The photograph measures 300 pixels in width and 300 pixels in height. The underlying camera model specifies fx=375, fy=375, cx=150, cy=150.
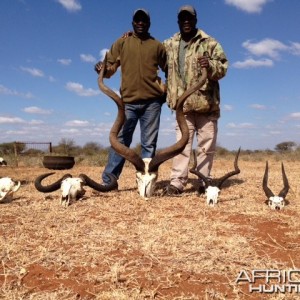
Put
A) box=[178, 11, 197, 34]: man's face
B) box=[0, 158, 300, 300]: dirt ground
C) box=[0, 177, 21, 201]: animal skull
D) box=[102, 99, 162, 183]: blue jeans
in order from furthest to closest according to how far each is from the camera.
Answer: box=[102, 99, 162, 183]: blue jeans → box=[178, 11, 197, 34]: man's face → box=[0, 177, 21, 201]: animal skull → box=[0, 158, 300, 300]: dirt ground

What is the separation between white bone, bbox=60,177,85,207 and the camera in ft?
16.2

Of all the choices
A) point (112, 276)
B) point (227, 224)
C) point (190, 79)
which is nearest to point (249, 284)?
point (112, 276)

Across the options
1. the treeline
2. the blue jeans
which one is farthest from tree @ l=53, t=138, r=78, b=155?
the blue jeans

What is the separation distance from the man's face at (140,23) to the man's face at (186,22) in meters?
0.57

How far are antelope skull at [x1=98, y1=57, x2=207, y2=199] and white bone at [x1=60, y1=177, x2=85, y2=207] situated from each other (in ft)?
2.72

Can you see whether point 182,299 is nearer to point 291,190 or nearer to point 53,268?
point 53,268

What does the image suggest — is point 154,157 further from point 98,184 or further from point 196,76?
point 196,76

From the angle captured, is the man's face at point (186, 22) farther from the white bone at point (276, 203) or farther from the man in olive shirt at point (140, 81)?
the white bone at point (276, 203)

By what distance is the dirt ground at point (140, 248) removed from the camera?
2.37 m

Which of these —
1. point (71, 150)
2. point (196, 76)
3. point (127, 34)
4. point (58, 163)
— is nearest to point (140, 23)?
point (127, 34)

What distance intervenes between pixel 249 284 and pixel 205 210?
2292 mm

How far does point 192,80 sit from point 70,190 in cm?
273

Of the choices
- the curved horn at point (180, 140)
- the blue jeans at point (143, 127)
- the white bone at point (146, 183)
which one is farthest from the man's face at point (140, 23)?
the white bone at point (146, 183)

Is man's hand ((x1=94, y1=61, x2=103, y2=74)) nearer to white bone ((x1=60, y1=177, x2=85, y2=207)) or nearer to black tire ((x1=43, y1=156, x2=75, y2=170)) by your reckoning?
white bone ((x1=60, y1=177, x2=85, y2=207))
